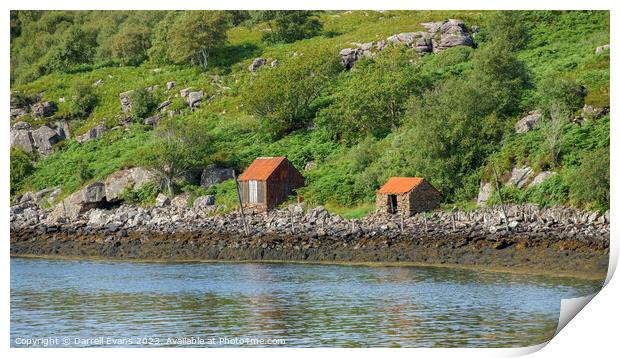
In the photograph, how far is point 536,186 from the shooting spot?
22.4 m

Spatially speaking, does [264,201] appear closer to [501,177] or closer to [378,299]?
[501,177]

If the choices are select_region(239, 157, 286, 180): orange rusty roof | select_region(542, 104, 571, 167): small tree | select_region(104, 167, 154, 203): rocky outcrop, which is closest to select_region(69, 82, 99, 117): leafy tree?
select_region(104, 167, 154, 203): rocky outcrop

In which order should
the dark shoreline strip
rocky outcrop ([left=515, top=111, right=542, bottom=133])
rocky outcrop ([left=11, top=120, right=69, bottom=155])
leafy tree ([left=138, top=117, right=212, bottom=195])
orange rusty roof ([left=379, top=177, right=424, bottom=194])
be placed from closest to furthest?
the dark shoreline strip
orange rusty roof ([left=379, top=177, right=424, bottom=194])
rocky outcrop ([left=515, top=111, right=542, bottom=133])
rocky outcrop ([left=11, top=120, right=69, bottom=155])
leafy tree ([left=138, top=117, right=212, bottom=195])

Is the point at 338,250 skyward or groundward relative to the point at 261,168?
groundward

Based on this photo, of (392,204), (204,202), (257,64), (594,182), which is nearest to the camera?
(594,182)

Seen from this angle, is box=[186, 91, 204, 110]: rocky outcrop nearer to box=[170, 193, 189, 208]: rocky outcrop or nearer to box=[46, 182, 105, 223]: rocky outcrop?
box=[170, 193, 189, 208]: rocky outcrop

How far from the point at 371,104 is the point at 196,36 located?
6.21 metres

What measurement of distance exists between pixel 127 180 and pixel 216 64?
22.3 feet

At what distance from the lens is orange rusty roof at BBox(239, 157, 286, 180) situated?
81.7 ft

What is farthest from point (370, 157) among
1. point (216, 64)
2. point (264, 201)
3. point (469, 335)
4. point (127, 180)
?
point (469, 335)

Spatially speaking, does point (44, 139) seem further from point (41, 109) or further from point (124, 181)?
point (124, 181)

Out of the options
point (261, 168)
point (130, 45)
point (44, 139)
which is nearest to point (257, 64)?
point (130, 45)

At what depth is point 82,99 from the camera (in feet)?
91.6
